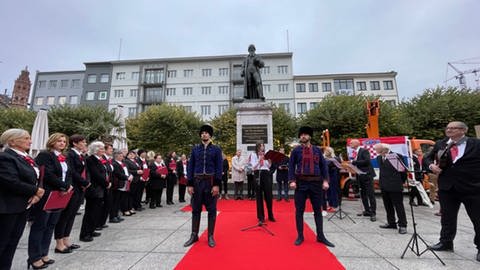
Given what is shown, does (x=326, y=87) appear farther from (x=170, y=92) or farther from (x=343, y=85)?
(x=170, y=92)

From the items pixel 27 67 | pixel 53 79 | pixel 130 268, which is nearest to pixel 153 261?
pixel 130 268

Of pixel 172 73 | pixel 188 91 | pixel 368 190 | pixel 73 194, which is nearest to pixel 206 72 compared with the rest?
pixel 188 91

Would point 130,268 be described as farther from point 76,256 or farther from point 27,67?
point 27,67

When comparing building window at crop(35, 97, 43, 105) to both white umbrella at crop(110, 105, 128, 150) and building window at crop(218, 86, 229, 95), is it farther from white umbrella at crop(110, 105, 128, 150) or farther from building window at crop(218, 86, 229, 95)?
white umbrella at crop(110, 105, 128, 150)

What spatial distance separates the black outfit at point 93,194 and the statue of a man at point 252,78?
24.2ft

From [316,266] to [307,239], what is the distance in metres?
1.21

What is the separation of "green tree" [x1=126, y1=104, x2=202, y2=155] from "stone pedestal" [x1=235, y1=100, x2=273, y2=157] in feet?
47.4

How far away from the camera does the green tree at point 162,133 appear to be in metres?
22.8

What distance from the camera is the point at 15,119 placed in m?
22.1

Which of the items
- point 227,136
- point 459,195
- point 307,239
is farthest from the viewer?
point 227,136

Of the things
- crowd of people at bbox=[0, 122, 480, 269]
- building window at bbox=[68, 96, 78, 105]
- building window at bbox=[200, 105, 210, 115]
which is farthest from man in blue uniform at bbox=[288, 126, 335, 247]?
building window at bbox=[68, 96, 78, 105]

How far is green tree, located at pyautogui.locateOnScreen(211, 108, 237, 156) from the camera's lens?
2198 centimetres

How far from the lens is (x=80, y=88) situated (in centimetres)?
4481

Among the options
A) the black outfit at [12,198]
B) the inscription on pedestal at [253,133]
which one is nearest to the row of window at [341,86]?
the inscription on pedestal at [253,133]
